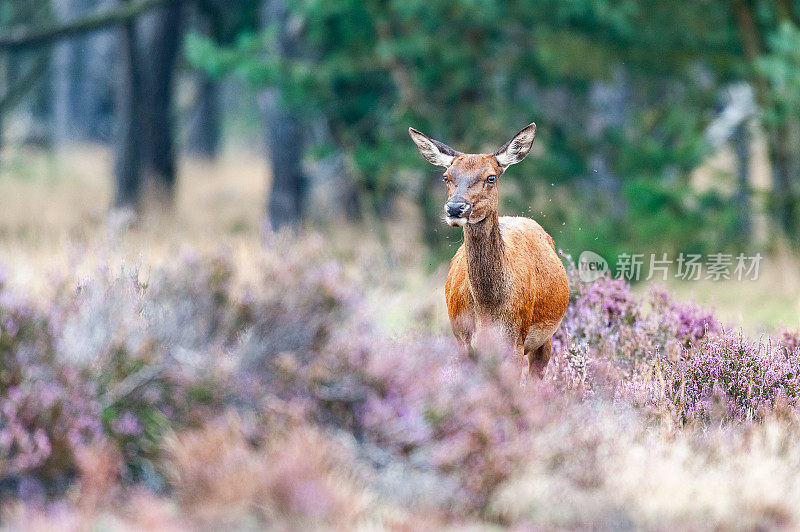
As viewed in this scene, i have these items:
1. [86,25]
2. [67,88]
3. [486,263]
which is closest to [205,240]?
[86,25]

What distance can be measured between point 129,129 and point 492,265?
10.6m

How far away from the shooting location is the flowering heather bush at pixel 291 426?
159 inches

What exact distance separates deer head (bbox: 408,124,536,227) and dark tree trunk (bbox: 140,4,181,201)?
1055 centimetres

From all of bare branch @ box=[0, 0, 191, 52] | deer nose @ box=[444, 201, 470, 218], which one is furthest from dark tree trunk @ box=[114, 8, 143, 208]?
deer nose @ box=[444, 201, 470, 218]

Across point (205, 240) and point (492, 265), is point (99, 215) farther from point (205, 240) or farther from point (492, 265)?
point (492, 265)

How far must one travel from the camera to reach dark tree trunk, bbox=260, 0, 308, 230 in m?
13.8

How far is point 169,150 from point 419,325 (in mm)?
10013

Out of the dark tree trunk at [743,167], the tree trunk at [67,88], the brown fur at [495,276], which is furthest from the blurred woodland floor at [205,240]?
Answer: the tree trunk at [67,88]

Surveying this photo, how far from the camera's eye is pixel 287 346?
4781mm

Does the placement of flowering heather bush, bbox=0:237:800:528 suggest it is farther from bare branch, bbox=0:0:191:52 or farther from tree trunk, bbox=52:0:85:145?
tree trunk, bbox=52:0:85:145

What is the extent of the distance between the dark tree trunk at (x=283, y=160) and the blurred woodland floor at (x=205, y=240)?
1.92ft

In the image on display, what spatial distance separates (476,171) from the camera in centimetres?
489

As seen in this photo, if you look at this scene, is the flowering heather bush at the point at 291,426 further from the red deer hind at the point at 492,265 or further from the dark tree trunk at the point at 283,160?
the dark tree trunk at the point at 283,160

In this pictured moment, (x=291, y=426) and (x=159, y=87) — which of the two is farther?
(x=159, y=87)
